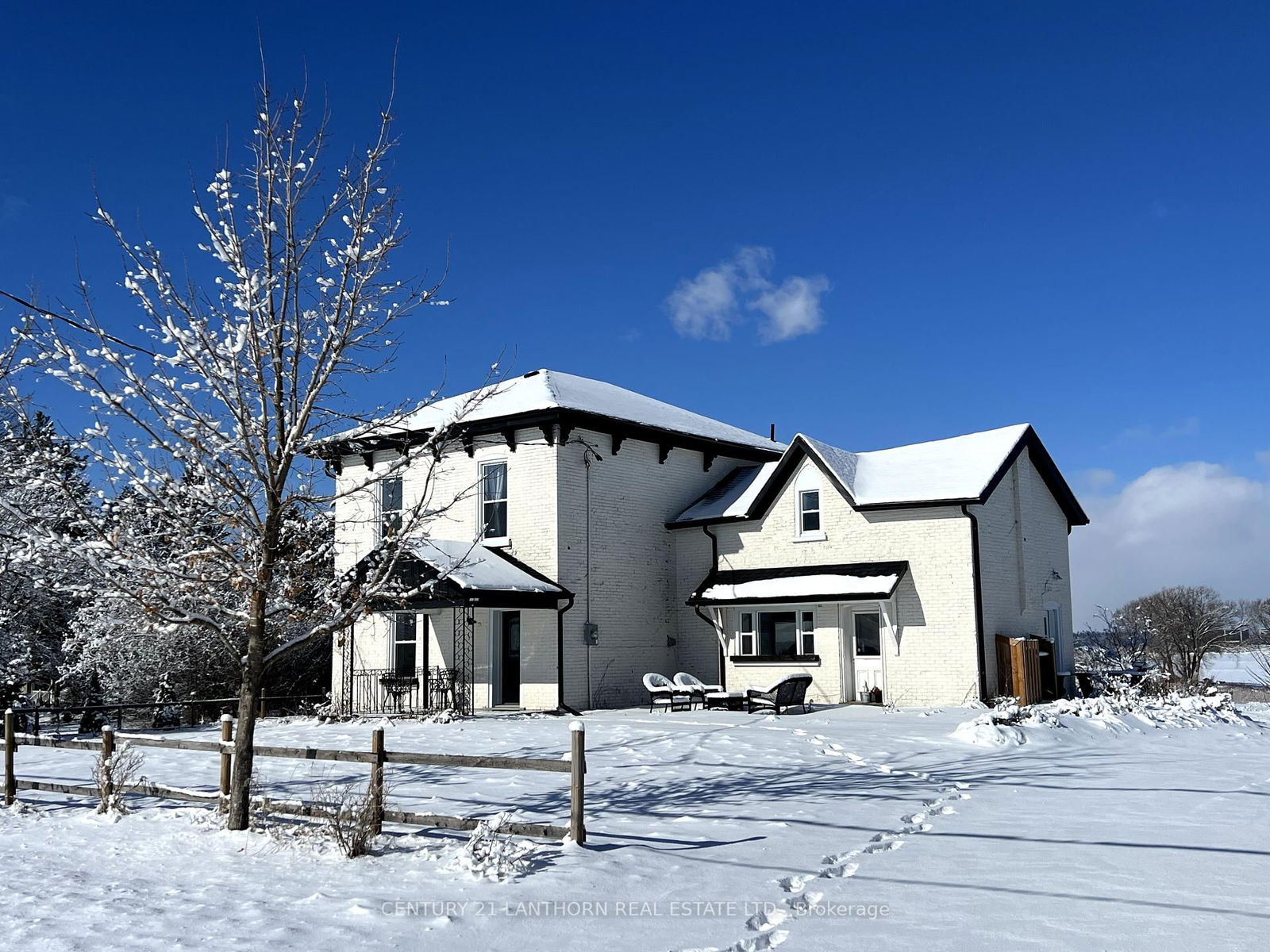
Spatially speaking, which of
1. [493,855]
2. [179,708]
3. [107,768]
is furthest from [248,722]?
[179,708]

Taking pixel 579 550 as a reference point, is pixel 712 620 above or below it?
below

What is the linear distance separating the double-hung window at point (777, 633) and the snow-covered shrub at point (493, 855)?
683 inches

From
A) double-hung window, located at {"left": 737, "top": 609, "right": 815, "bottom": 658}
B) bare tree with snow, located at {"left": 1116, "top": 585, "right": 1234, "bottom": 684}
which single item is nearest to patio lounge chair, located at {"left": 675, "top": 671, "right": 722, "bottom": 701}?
double-hung window, located at {"left": 737, "top": 609, "right": 815, "bottom": 658}

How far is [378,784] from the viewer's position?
9641 mm

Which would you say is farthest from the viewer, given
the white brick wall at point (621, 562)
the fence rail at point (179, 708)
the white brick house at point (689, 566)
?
the white brick wall at point (621, 562)

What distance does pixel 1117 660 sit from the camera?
35250mm

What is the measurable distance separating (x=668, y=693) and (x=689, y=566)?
443 cm

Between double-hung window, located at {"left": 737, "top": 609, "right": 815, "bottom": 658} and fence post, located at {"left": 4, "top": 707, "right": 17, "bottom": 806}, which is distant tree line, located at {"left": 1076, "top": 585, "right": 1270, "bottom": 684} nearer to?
double-hung window, located at {"left": 737, "top": 609, "right": 815, "bottom": 658}

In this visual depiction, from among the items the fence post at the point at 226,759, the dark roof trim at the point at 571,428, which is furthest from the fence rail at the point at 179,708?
the fence post at the point at 226,759

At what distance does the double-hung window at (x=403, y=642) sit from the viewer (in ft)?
87.3

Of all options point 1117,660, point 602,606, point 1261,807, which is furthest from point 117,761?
point 1117,660

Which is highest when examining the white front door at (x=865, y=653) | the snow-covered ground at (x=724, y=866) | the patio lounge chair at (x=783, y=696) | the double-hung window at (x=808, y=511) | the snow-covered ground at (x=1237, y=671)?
the double-hung window at (x=808, y=511)

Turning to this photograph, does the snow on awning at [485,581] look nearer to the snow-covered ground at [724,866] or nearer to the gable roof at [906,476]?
the gable roof at [906,476]

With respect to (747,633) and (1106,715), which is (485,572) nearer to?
(747,633)
